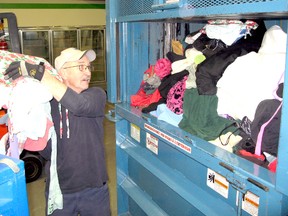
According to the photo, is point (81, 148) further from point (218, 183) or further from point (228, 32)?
point (228, 32)

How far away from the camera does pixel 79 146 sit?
7.38ft

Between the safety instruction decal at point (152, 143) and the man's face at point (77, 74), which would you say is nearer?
the man's face at point (77, 74)

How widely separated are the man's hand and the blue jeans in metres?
0.99

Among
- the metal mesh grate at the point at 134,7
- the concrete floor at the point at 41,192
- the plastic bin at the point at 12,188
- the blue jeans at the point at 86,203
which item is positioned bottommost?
the concrete floor at the point at 41,192

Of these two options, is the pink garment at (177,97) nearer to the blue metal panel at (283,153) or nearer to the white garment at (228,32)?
the white garment at (228,32)

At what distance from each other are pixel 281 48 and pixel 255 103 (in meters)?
0.32

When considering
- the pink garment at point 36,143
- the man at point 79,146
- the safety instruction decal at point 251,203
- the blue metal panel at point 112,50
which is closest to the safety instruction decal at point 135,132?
the blue metal panel at point 112,50

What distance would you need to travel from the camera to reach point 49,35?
8656 mm

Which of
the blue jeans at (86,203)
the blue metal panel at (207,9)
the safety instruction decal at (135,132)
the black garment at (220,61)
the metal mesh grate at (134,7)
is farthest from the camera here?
the safety instruction decal at (135,132)

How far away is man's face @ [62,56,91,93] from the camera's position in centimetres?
217

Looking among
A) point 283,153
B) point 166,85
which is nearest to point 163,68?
point 166,85

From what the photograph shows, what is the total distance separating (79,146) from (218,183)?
3.34 feet

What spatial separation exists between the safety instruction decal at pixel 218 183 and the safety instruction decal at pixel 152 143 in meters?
0.61

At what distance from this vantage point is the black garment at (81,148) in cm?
221
